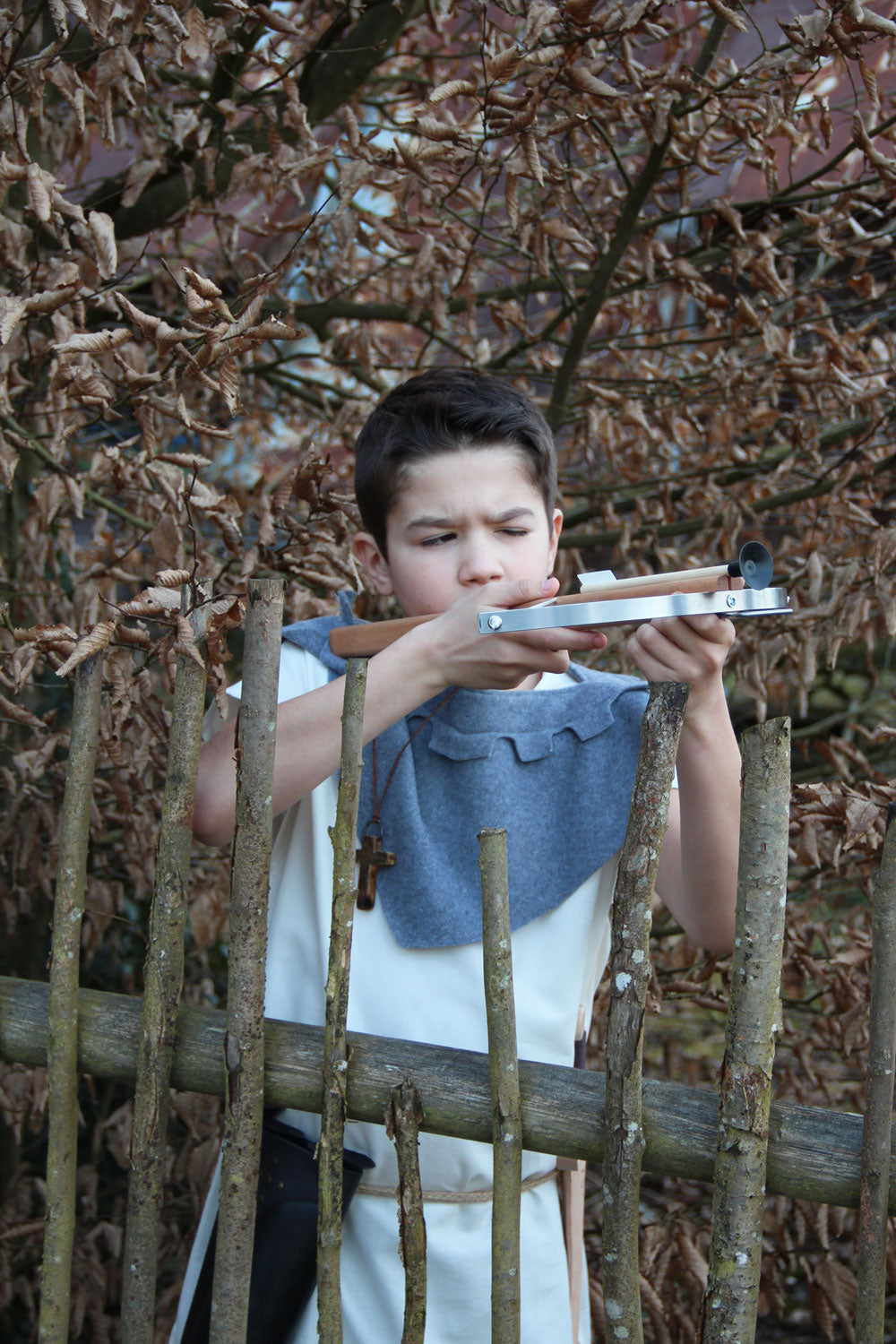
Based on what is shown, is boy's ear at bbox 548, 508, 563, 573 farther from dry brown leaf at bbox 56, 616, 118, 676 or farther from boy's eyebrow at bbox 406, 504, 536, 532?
dry brown leaf at bbox 56, 616, 118, 676

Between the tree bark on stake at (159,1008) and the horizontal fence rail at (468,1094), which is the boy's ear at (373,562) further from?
the horizontal fence rail at (468,1094)


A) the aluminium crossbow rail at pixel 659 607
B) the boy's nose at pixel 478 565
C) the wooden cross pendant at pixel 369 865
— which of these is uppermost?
the boy's nose at pixel 478 565

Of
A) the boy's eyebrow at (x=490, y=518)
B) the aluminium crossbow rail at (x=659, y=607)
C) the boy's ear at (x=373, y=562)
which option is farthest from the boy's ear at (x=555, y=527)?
the aluminium crossbow rail at (x=659, y=607)

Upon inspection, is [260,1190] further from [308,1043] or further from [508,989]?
[508,989]

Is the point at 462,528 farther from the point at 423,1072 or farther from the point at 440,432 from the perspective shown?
the point at 423,1072

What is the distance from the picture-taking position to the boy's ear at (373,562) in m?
1.65

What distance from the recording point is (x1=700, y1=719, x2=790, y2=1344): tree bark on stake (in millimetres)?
990

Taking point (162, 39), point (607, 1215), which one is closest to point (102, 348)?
point (162, 39)

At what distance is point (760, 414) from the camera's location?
8.02 ft

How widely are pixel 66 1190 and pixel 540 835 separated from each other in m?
0.69

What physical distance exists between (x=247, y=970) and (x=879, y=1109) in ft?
1.99

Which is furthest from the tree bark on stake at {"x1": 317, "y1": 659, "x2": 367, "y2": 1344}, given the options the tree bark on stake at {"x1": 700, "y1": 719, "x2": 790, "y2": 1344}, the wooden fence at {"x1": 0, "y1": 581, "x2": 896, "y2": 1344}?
the tree bark on stake at {"x1": 700, "y1": 719, "x2": 790, "y2": 1344}

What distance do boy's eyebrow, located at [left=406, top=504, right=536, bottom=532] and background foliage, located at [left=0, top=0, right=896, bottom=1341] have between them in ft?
0.87

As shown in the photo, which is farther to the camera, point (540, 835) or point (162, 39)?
point (162, 39)
